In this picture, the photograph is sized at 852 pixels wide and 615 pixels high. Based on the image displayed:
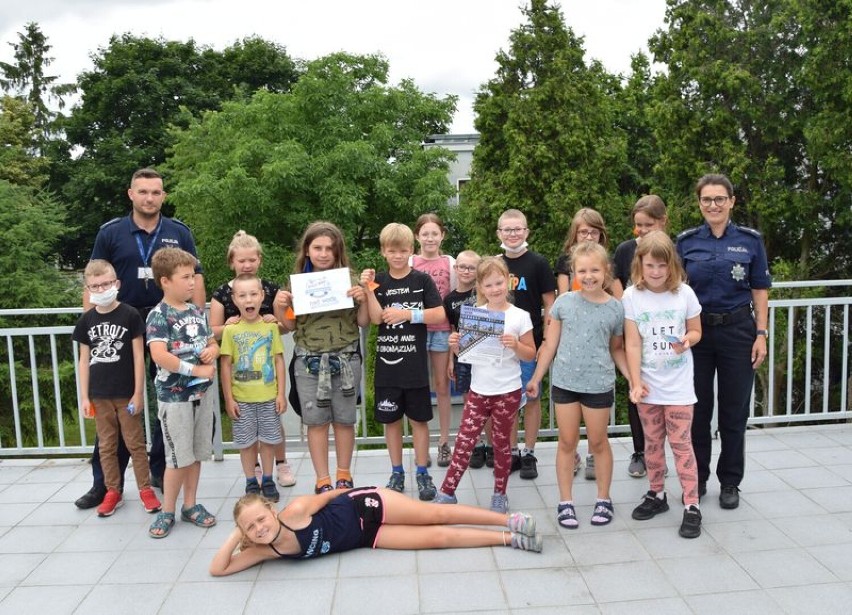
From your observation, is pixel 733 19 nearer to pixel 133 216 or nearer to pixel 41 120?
pixel 133 216

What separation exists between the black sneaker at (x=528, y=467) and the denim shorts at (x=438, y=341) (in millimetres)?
847

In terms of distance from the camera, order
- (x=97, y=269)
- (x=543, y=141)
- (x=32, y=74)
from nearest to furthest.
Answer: (x=97, y=269)
(x=543, y=141)
(x=32, y=74)

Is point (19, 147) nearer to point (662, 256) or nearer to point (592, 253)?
point (592, 253)

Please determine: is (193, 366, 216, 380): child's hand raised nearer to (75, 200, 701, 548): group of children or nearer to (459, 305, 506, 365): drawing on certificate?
(75, 200, 701, 548): group of children

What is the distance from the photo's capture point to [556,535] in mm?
3602

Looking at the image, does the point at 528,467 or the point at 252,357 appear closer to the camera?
the point at 252,357

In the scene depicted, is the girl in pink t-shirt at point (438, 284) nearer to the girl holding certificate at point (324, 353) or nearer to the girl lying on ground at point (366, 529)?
the girl holding certificate at point (324, 353)

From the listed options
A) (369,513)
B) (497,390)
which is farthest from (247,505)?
(497,390)

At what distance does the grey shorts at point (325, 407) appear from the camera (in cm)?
407

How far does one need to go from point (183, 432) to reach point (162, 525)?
51 cm

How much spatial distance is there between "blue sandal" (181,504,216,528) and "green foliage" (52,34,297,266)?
21645 millimetres

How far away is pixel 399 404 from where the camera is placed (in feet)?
13.5

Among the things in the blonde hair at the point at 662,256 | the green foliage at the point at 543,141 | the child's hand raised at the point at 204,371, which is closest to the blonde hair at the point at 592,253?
the blonde hair at the point at 662,256

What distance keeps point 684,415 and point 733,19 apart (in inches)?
516
